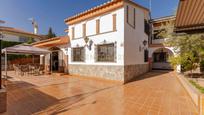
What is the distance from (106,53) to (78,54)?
3.56 meters

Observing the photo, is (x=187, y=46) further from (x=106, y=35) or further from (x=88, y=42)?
(x=88, y=42)

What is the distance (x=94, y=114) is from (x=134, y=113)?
128 centimetres

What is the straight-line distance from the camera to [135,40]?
11594mm

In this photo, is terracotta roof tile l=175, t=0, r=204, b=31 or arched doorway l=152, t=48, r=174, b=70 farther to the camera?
arched doorway l=152, t=48, r=174, b=70

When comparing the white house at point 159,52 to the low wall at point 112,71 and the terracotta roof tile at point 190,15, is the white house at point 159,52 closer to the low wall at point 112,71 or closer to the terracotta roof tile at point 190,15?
the low wall at point 112,71

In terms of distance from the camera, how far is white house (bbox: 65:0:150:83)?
9867 mm

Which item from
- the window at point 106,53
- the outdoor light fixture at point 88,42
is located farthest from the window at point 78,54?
the window at point 106,53

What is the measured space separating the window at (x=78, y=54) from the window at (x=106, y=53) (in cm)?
204

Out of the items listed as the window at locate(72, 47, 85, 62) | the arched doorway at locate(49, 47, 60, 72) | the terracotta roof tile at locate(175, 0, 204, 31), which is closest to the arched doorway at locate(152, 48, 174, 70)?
the window at locate(72, 47, 85, 62)

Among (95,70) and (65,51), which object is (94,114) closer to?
(95,70)

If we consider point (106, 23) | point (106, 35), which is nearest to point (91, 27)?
point (106, 23)

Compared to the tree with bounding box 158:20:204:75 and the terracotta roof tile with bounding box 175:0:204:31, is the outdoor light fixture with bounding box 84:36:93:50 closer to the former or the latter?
the tree with bounding box 158:20:204:75

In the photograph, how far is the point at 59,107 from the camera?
197 inches

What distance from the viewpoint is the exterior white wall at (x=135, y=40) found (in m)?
10.2
